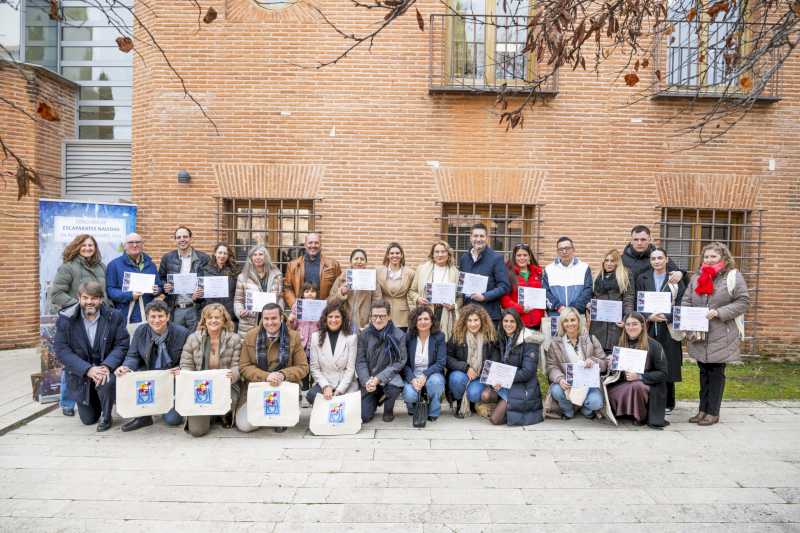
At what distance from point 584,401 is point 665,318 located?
1.26m

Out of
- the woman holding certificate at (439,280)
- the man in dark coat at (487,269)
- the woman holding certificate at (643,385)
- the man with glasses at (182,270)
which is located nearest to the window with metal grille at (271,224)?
the man with glasses at (182,270)

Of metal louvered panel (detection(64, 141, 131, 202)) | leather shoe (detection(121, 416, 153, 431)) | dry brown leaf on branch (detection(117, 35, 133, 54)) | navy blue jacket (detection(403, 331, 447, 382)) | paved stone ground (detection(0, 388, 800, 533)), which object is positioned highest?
metal louvered panel (detection(64, 141, 131, 202))

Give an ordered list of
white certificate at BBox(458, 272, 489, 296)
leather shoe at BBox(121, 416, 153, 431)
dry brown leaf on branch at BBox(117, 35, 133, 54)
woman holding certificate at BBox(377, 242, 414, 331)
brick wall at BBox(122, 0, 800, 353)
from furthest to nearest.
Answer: brick wall at BBox(122, 0, 800, 353) → woman holding certificate at BBox(377, 242, 414, 331) → white certificate at BBox(458, 272, 489, 296) → leather shoe at BBox(121, 416, 153, 431) → dry brown leaf on branch at BBox(117, 35, 133, 54)

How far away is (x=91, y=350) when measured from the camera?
571 centimetres

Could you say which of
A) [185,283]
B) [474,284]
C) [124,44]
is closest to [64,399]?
[185,283]

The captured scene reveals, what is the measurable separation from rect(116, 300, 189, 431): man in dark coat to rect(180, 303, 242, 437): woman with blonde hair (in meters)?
0.19

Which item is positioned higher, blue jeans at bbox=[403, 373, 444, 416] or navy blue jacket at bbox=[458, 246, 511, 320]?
navy blue jacket at bbox=[458, 246, 511, 320]

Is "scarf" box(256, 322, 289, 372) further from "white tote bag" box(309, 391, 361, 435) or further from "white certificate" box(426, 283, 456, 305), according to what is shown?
"white certificate" box(426, 283, 456, 305)

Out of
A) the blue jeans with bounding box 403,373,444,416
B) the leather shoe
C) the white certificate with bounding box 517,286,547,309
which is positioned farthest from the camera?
the white certificate with bounding box 517,286,547,309

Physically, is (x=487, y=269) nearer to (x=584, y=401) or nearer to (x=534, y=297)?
(x=534, y=297)

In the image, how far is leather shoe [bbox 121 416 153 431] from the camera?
5.57 meters

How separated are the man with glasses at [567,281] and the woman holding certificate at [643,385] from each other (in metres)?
0.74

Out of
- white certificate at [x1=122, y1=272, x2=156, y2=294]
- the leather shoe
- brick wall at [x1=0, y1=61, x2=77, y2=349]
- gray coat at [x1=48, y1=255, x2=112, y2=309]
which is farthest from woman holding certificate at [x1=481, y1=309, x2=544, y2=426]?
brick wall at [x1=0, y1=61, x2=77, y2=349]

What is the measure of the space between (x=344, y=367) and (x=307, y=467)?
1368 millimetres
